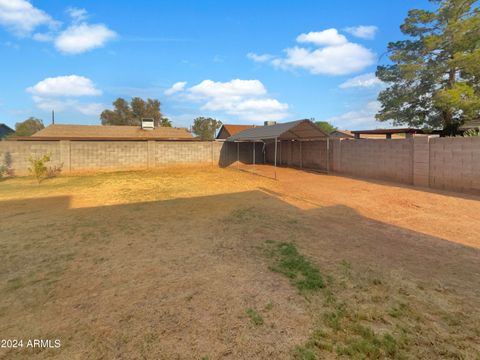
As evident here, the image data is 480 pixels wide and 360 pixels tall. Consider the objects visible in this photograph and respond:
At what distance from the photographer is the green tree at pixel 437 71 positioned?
10930 mm

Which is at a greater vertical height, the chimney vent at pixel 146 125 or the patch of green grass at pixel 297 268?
the chimney vent at pixel 146 125

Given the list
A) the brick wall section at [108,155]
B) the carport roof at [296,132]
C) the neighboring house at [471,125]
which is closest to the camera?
the neighboring house at [471,125]

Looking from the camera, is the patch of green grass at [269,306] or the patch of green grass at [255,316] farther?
the patch of green grass at [269,306]

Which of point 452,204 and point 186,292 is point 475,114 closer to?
point 452,204

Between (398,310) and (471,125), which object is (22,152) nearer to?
(398,310)

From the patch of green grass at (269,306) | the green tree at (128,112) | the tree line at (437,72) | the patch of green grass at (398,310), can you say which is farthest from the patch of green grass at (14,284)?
the green tree at (128,112)

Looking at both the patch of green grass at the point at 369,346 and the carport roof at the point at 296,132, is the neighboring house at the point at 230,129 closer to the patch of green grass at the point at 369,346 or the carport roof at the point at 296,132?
the carport roof at the point at 296,132

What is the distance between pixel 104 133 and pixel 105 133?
7 centimetres

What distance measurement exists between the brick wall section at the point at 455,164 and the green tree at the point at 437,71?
4195 millimetres

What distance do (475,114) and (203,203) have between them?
12453 millimetres

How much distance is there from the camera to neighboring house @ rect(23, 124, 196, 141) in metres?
18.4

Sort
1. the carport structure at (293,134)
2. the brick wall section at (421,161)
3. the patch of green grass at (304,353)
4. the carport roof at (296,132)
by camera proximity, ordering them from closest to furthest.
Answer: the patch of green grass at (304,353)
the brick wall section at (421,161)
the carport roof at (296,132)
the carport structure at (293,134)

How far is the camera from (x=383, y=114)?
1462 centimetres

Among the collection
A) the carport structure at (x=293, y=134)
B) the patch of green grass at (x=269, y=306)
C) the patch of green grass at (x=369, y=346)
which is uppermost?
the carport structure at (x=293, y=134)
